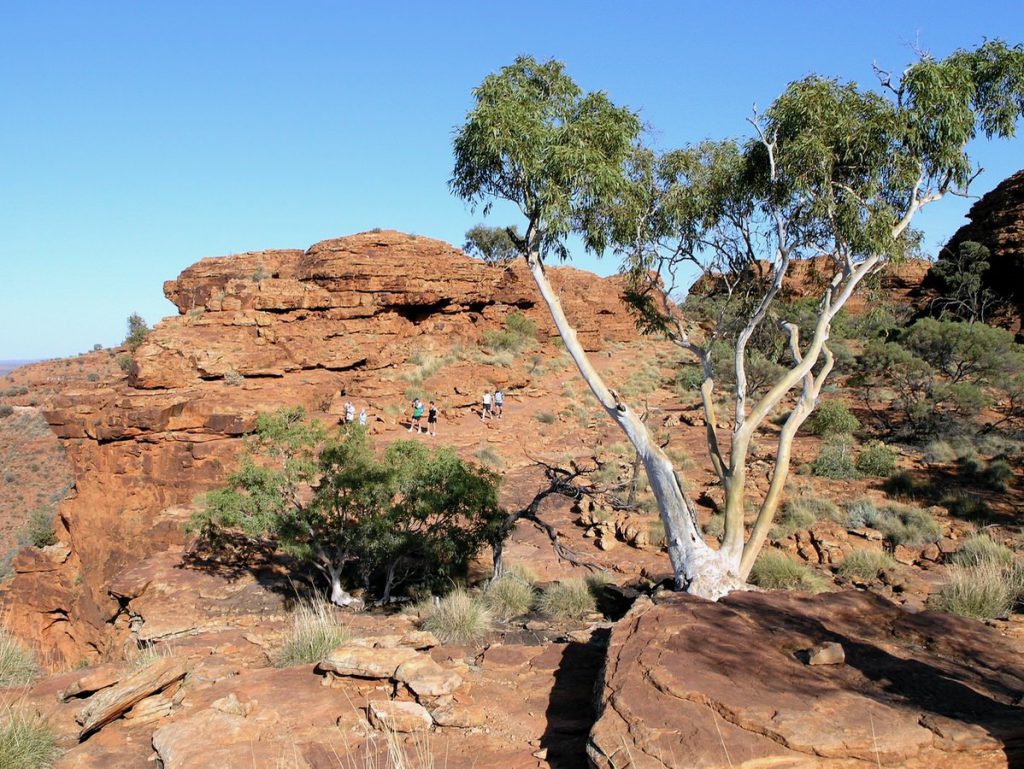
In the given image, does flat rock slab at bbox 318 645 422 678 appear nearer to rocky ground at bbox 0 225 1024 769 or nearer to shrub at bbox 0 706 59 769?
rocky ground at bbox 0 225 1024 769

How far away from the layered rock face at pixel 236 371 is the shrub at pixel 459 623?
6630 mm

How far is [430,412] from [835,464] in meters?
12.4

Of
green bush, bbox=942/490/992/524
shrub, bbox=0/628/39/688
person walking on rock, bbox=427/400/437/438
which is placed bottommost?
shrub, bbox=0/628/39/688

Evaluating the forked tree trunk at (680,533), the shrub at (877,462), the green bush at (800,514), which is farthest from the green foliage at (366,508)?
the shrub at (877,462)

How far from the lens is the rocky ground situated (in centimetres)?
378

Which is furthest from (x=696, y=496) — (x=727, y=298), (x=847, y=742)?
(x=847, y=742)

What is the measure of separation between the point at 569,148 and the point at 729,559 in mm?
5224

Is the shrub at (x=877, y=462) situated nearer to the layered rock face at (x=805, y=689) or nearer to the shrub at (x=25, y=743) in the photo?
the layered rock face at (x=805, y=689)

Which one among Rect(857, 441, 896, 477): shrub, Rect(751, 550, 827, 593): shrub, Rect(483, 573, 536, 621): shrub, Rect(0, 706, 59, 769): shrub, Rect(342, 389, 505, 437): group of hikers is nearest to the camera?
Rect(0, 706, 59, 769): shrub

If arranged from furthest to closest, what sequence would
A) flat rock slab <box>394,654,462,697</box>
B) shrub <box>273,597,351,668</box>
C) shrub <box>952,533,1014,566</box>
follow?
1. shrub <box>952,533,1014,566</box>
2. shrub <box>273,597,351,668</box>
3. flat rock slab <box>394,654,462,697</box>

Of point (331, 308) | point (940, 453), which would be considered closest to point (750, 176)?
point (940, 453)

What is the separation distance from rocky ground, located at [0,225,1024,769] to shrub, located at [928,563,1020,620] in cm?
45

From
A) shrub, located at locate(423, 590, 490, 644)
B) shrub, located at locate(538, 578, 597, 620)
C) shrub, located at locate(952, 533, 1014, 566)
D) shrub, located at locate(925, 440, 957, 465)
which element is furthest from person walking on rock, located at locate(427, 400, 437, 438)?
shrub, located at locate(952, 533, 1014, 566)

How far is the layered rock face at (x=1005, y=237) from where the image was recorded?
3228 centimetres
